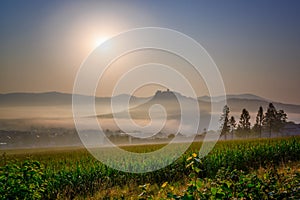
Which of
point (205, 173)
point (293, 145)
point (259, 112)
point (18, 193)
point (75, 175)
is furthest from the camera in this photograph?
point (259, 112)

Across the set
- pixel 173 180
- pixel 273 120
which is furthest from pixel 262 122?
pixel 173 180

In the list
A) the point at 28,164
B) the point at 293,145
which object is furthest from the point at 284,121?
the point at 28,164

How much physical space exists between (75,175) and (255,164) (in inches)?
487

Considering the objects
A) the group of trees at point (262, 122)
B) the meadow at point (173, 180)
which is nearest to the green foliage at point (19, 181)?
the meadow at point (173, 180)

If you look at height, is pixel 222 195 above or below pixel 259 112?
below

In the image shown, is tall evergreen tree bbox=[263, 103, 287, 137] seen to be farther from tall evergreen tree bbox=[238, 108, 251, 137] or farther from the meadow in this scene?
the meadow

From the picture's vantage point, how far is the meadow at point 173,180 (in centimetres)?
716

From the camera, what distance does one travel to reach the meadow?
7.16m

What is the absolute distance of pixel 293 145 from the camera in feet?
95.0

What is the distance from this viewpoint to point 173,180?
2072 cm

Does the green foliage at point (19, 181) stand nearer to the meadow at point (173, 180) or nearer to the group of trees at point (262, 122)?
the meadow at point (173, 180)

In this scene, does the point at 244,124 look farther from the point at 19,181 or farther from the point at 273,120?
the point at 19,181

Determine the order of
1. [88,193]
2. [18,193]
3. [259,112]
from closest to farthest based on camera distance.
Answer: [18,193] < [88,193] < [259,112]

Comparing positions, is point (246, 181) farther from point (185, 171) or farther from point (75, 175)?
point (185, 171)
